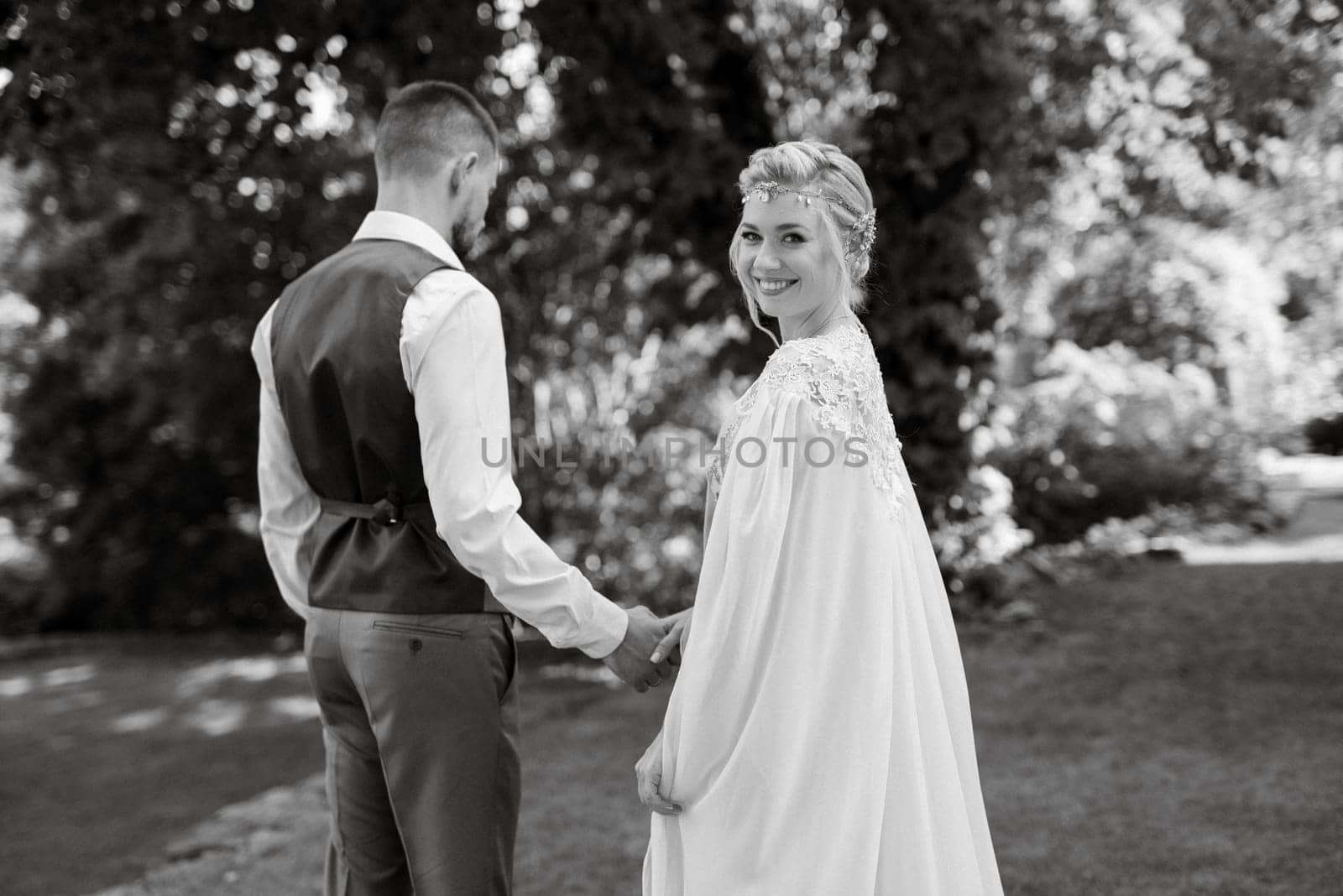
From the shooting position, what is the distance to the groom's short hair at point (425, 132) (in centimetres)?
255

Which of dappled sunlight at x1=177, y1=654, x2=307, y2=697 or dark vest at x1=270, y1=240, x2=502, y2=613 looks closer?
dark vest at x1=270, y1=240, x2=502, y2=613

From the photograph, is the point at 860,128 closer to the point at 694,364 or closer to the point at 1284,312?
the point at 694,364

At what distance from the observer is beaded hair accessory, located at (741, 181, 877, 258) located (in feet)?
7.77

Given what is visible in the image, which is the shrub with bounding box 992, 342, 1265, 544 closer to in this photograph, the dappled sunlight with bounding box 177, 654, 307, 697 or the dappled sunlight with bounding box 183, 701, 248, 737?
the dappled sunlight with bounding box 177, 654, 307, 697

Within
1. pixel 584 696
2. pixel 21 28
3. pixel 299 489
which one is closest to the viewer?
pixel 299 489

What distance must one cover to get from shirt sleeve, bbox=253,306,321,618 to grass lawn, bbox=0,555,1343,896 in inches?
68.0

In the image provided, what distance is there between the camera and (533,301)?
8023 millimetres

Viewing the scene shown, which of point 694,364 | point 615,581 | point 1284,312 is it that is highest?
point 1284,312

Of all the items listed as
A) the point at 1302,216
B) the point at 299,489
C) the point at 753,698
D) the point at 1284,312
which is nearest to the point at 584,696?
the point at 299,489

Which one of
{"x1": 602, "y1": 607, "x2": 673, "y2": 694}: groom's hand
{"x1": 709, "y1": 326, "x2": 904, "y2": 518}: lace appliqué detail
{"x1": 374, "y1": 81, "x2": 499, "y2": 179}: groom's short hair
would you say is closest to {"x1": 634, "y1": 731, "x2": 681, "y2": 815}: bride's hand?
{"x1": 602, "y1": 607, "x2": 673, "y2": 694}: groom's hand

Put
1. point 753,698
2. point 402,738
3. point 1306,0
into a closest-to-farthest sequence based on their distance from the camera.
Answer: point 753,698 < point 402,738 < point 1306,0

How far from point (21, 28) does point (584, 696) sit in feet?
14.7

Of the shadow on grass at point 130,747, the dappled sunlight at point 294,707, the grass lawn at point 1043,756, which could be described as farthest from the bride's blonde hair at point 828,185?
the dappled sunlight at point 294,707

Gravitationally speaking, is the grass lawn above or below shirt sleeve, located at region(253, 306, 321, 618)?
below
